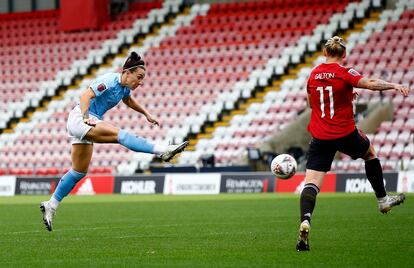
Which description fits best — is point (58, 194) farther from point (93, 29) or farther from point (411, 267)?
point (93, 29)

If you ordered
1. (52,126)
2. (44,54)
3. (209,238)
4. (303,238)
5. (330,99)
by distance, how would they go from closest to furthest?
(303,238) < (330,99) < (209,238) < (52,126) < (44,54)

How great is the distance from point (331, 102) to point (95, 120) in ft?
10.9

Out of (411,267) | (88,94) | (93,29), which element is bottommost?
(411,267)

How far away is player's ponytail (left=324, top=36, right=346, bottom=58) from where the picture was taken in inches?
413

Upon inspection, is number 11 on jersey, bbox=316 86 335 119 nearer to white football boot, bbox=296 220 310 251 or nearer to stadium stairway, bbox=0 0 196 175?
white football boot, bbox=296 220 310 251

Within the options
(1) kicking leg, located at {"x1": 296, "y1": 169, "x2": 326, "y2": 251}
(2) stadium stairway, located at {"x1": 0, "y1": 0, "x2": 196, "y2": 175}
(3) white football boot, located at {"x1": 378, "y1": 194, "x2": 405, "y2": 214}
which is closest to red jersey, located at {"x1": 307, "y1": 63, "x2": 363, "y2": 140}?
(1) kicking leg, located at {"x1": 296, "y1": 169, "x2": 326, "y2": 251}

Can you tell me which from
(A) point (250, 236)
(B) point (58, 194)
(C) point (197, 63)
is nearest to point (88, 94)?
(B) point (58, 194)

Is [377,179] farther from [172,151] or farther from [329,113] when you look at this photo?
[172,151]

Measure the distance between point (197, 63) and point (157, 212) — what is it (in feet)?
70.7

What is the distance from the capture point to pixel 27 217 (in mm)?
17625

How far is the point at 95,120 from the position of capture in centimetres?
1243

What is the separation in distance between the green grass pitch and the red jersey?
1265 mm

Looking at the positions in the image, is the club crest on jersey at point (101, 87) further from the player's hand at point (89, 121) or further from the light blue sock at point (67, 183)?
Answer: the light blue sock at point (67, 183)

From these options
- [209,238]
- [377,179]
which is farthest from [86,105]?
[377,179]
